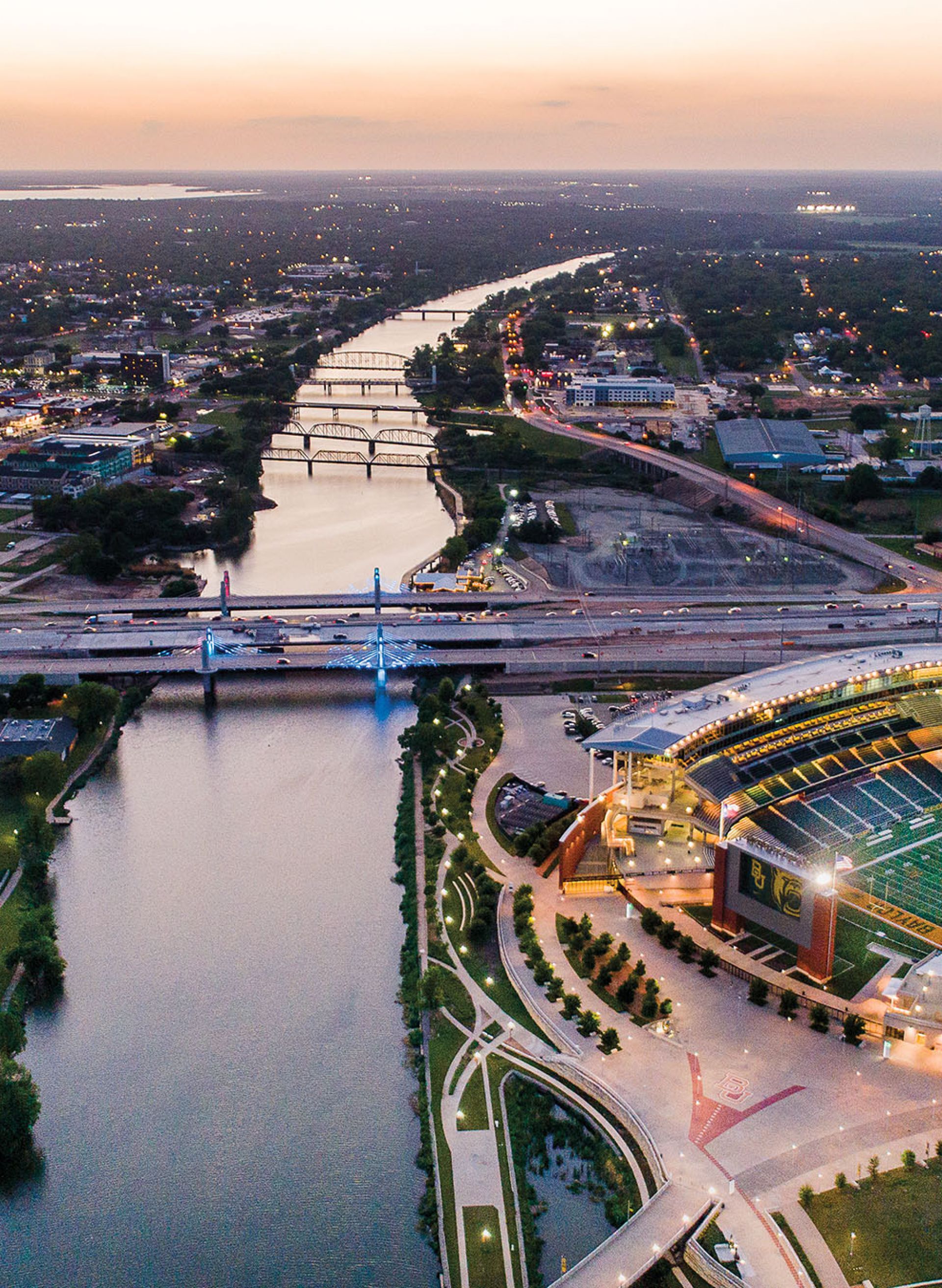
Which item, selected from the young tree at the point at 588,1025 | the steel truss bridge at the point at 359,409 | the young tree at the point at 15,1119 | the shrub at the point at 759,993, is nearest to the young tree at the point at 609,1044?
the young tree at the point at 588,1025

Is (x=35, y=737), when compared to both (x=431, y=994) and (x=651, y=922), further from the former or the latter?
(x=651, y=922)

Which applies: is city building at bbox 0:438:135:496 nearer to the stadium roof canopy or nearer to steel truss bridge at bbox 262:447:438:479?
steel truss bridge at bbox 262:447:438:479

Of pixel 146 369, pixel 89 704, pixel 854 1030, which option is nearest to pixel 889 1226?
pixel 854 1030

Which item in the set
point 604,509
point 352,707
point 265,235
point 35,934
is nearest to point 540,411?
point 604,509

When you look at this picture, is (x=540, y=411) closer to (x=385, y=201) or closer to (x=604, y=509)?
(x=604, y=509)

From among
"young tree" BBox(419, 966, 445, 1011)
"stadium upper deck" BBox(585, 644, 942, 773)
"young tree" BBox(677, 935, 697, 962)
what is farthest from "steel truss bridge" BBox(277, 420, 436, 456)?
"young tree" BBox(419, 966, 445, 1011)

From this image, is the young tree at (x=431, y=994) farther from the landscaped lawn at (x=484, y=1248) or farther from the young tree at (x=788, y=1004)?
the young tree at (x=788, y=1004)
